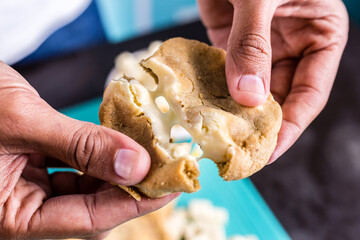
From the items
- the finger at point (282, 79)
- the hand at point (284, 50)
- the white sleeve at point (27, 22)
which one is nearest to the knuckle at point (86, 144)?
the hand at point (284, 50)

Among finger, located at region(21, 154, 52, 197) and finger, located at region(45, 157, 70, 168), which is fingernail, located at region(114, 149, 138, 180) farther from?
finger, located at region(45, 157, 70, 168)

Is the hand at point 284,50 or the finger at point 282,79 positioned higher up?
the hand at point 284,50

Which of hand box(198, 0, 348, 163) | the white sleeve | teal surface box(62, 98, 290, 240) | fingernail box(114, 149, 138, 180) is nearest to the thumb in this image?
hand box(198, 0, 348, 163)

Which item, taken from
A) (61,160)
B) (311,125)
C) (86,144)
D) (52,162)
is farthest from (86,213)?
(311,125)

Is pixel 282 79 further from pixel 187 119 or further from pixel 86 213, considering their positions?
pixel 86 213

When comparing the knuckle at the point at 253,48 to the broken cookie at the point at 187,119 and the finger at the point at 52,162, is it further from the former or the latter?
the finger at the point at 52,162
